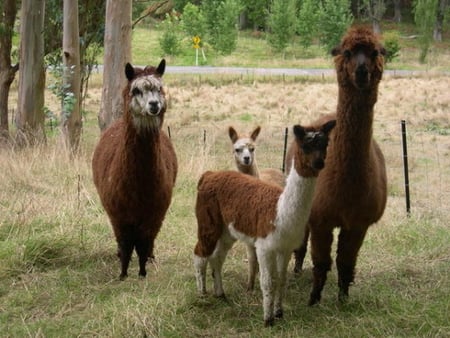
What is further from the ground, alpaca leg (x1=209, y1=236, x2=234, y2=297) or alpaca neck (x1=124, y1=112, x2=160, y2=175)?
alpaca neck (x1=124, y1=112, x2=160, y2=175)

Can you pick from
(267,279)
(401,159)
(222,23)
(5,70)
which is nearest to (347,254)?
(267,279)

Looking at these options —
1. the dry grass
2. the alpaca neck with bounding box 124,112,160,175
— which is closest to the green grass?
the dry grass

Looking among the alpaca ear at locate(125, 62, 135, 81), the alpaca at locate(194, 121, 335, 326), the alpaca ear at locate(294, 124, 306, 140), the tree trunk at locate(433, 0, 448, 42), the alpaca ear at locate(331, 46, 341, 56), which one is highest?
the tree trunk at locate(433, 0, 448, 42)

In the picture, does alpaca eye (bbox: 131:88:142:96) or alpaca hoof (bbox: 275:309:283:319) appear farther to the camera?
alpaca eye (bbox: 131:88:142:96)

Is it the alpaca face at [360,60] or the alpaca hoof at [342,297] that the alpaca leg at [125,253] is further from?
the alpaca face at [360,60]

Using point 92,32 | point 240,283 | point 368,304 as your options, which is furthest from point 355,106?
point 92,32

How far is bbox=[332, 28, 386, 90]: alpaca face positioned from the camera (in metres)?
4.59

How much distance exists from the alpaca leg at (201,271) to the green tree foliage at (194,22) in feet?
113

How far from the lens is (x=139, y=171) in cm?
565

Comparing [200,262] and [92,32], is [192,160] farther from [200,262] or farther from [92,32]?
[92,32]

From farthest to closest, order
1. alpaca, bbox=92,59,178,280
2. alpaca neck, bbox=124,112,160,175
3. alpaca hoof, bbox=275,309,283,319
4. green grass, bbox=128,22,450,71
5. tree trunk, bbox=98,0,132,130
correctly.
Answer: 1. green grass, bbox=128,22,450,71
2. tree trunk, bbox=98,0,132,130
3. alpaca neck, bbox=124,112,160,175
4. alpaca, bbox=92,59,178,280
5. alpaca hoof, bbox=275,309,283,319

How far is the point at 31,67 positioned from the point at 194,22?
27959mm

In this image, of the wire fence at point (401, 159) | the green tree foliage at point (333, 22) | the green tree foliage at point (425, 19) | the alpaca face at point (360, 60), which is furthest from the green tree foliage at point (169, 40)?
the alpaca face at point (360, 60)

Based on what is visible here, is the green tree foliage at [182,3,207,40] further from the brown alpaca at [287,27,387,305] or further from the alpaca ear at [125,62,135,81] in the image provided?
the brown alpaca at [287,27,387,305]
